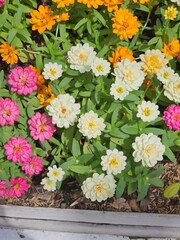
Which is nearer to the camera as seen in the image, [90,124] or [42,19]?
[90,124]

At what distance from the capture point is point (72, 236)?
89.5 inches

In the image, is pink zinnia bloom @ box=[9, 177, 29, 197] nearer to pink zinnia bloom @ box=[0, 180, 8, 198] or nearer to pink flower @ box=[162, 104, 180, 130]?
pink zinnia bloom @ box=[0, 180, 8, 198]

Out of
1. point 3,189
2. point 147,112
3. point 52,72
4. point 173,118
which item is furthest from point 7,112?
point 173,118

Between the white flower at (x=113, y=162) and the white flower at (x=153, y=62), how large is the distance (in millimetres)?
368

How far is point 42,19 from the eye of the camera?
7.46 ft

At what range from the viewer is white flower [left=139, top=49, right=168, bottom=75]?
2.04 metres

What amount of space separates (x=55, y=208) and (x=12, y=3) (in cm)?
100

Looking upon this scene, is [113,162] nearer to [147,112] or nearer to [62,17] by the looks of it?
[147,112]

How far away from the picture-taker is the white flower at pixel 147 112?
6.40 feet

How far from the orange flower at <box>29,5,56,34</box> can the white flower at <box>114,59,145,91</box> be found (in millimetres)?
487

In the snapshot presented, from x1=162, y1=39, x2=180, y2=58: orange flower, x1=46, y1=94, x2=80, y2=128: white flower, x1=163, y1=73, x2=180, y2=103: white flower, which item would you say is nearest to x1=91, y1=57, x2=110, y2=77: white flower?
x1=46, y1=94, x2=80, y2=128: white flower

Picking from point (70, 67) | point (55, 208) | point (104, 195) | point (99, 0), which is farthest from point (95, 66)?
point (55, 208)

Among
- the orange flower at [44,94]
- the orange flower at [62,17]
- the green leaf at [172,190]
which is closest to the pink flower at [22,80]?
the orange flower at [44,94]

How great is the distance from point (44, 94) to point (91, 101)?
0.24m
